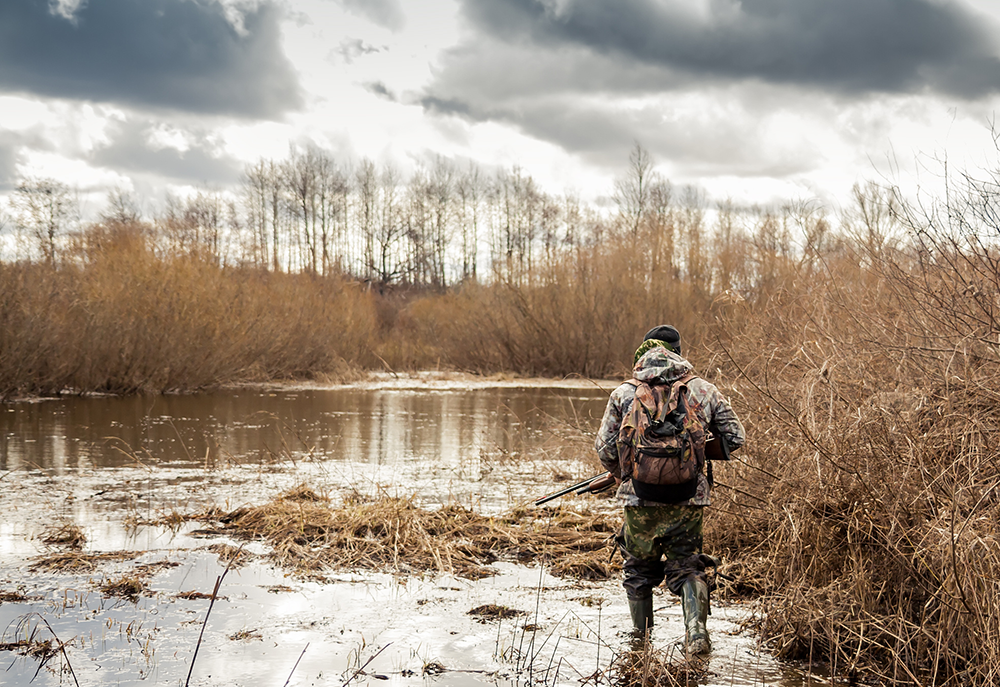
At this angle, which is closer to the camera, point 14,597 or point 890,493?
point 890,493

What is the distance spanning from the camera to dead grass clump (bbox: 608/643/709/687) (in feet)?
14.4

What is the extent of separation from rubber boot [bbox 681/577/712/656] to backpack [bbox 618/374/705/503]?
0.48m

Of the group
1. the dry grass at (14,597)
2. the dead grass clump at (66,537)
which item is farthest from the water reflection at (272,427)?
the dry grass at (14,597)

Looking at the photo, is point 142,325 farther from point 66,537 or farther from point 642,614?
point 642,614

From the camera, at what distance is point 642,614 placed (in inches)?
196

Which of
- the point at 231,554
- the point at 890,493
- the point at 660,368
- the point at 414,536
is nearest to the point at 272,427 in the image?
the point at 231,554

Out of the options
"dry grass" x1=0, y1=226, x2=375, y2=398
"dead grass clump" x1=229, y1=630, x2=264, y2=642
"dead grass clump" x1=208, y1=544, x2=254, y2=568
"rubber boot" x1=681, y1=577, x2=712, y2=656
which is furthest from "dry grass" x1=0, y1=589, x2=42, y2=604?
"dry grass" x1=0, y1=226, x2=375, y2=398

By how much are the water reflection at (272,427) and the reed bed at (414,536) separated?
168 centimetres

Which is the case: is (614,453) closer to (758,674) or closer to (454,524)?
(758,674)

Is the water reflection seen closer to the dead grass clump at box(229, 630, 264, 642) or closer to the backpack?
the dead grass clump at box(229, 630, 264, 642)

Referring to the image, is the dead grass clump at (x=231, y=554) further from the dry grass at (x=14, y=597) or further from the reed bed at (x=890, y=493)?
the reed bed at (x=890, y=493)

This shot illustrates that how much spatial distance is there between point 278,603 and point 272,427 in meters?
10.9

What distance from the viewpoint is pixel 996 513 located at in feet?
15.0

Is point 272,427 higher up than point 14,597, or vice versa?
point 272,427
